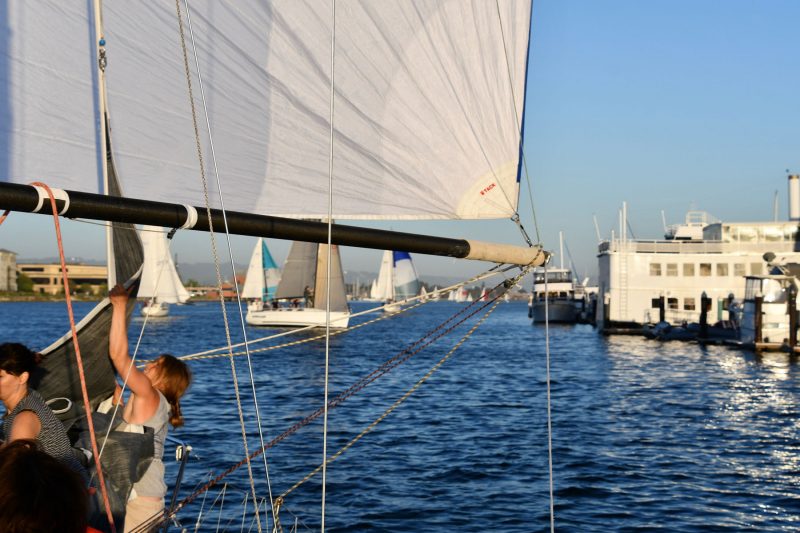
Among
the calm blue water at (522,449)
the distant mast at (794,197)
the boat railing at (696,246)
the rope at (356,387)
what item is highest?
the distant mast at (794,197)

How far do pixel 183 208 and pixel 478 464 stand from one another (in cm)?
1197

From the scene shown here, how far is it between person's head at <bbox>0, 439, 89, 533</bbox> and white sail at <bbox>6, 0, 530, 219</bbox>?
346 centimetres

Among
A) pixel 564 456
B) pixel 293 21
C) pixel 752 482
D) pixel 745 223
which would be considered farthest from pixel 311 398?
pixel 745 223

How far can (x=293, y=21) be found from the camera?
5.51m

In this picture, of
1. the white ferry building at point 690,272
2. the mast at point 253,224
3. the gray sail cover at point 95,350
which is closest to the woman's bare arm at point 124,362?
the gray sail cover at point 95,350

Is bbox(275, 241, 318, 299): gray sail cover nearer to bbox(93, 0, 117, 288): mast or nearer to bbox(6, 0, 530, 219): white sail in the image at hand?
bbox(6, 0, 530, 219): white sail

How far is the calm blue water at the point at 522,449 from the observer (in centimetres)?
1234

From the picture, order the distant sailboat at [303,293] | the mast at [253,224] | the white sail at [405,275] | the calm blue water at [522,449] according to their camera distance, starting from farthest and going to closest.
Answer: the white sail at [405,275], the distant sailboat at [303,293], the calm blue water at [522,449], the mast at [253,224]

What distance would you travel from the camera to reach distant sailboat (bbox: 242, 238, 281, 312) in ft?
245

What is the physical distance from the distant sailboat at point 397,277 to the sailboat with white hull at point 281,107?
104m

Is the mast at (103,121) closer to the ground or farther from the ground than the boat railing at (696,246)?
closer to the ground

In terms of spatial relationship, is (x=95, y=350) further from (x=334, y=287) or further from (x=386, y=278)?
(x=386, y=278)

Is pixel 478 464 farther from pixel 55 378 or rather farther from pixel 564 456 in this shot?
pixel 55 378

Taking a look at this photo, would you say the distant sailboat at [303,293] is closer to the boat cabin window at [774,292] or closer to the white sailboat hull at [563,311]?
the white sailboat hull at [563,311]
